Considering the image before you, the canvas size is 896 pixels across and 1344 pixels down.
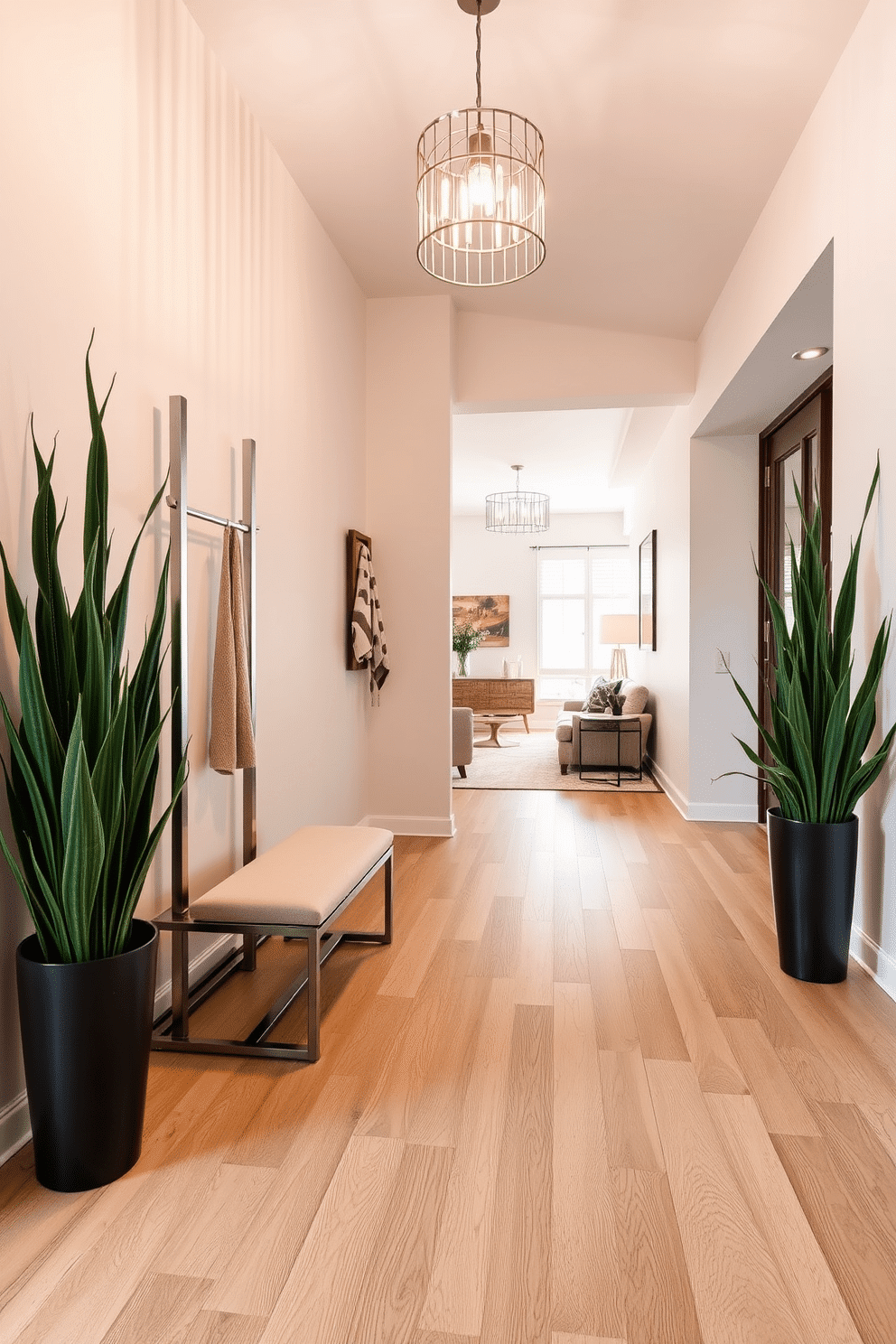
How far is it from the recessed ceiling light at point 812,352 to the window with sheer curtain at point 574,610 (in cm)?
689

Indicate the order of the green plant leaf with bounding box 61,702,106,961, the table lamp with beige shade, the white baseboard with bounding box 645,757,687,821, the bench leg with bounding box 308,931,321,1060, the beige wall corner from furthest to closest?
1. the table lamp with beige shade
2. the white baseboard with bounding box 645,757,687,821
3. the beige wall corner
4. the bench leg with bounding box 308,931,321,1060
5. the green plant leaf with bounding box 61,702,106,961

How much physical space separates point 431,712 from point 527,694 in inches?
182

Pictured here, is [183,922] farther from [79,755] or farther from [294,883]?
[79,755]

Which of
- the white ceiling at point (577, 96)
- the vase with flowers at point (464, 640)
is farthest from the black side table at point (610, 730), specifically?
the white ceiling at point (577, 96)

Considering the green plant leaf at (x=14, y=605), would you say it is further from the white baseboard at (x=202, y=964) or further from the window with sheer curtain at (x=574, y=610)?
the window with sheer curtain at (x=574, y=610)

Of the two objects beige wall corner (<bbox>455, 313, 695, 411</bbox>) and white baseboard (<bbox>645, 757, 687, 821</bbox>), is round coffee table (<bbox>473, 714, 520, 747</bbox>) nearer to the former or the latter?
white baseboard (<bbox>645, 757, 687, 821</bbox>)

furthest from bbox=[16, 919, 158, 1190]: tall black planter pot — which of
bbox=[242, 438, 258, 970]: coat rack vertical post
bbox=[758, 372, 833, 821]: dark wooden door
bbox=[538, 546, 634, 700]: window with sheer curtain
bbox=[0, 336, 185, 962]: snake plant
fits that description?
bbox=[538, 546, 634, 700]: window with sheer curtain

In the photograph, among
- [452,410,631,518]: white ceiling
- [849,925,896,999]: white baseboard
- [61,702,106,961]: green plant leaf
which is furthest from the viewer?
[452,410,631,518]: white ceiling

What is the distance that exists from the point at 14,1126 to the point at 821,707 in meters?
2.35

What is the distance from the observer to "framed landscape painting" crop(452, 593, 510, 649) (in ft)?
35.0

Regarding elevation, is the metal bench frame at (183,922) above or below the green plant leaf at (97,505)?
below

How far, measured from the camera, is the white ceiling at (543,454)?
635 centimetres

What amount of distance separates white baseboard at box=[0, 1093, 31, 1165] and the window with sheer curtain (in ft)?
29.8

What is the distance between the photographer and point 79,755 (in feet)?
4.80
